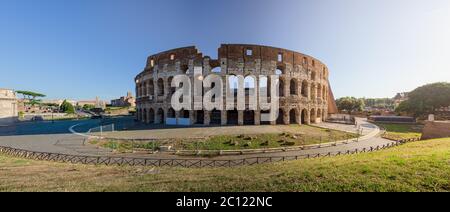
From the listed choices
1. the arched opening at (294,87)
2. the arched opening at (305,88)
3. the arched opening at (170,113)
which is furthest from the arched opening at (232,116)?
the arched opening at (305,88)

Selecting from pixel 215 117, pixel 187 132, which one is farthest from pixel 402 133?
pixel 187 132

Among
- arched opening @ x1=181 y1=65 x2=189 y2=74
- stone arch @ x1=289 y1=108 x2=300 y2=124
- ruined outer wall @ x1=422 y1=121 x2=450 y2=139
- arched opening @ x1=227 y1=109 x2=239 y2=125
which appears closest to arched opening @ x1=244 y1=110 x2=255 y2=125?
arched opening @ x1=227 y1=109 x2=239 y2=125

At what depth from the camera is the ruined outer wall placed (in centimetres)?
1686

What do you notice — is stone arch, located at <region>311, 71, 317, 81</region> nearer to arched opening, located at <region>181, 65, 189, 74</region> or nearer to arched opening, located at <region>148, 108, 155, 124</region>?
arched opening, located at <region>181, 65, 189, 74</region>

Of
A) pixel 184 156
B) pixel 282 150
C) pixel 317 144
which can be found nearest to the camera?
pixel 184 156

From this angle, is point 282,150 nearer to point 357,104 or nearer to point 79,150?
point 79,150

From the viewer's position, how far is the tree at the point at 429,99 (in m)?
36.5

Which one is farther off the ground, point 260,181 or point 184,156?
point 260,181

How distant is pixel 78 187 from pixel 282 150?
38.5 ft

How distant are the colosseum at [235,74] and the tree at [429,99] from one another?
27172 millimetres

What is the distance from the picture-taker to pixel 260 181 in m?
5.40

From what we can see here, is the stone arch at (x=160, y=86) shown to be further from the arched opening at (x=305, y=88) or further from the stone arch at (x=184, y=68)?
the arched opening at (x=305, y=88)
